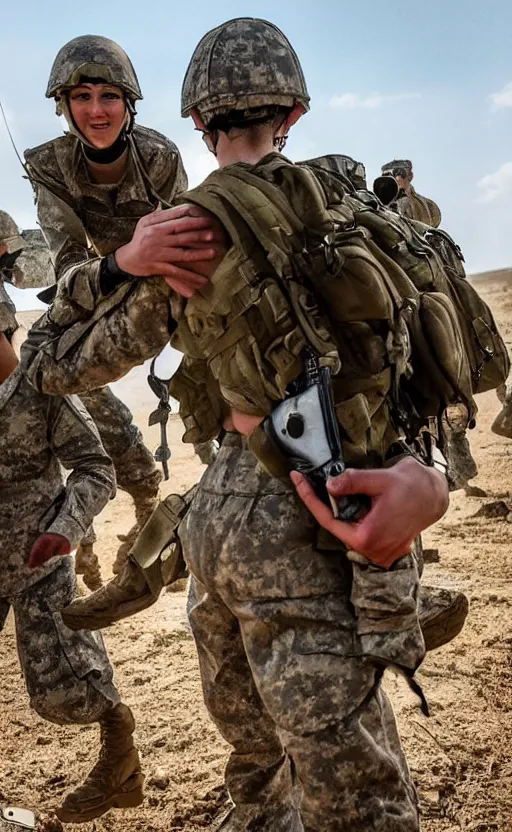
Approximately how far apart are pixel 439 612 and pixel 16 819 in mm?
2069

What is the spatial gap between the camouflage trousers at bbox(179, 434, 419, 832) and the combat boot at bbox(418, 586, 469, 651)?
314mm

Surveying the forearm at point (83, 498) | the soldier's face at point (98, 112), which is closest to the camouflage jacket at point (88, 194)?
the soldier's face at point (98, 112)

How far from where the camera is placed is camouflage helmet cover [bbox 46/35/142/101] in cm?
473

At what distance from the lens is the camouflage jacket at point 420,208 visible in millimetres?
7742

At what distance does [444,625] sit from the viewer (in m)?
2.67

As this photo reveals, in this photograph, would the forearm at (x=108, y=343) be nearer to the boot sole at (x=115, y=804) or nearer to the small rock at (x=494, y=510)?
the boot sole at (x=115, y=804)

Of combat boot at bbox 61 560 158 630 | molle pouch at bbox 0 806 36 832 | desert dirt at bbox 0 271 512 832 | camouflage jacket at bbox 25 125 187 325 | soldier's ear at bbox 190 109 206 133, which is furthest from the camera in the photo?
camouflage jacket at bbox 25 125 187 325

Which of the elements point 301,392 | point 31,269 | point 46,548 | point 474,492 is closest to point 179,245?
point 301,392

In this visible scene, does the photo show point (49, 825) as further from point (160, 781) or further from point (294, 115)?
point (294, 115)

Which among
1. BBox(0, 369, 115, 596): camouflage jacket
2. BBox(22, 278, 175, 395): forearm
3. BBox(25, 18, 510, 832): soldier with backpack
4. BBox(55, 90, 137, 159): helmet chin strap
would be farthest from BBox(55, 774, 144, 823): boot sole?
BBox(55, 90, 137, 159): helmet chin strap

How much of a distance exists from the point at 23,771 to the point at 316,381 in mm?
2908

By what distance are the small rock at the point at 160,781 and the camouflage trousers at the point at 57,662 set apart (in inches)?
21.9

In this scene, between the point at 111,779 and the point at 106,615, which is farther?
the point at 111,779

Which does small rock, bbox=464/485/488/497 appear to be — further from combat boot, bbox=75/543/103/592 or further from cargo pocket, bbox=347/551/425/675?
cargo pocket, bbox=347/551/425/675
